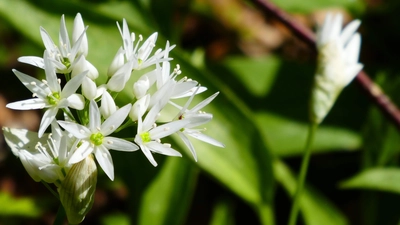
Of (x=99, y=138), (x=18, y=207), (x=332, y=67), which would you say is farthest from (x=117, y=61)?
(x=18, y=207)

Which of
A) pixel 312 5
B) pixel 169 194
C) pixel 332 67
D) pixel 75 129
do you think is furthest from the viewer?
pixel 312 5

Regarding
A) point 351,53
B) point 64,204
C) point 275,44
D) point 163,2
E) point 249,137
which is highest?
point 275,44

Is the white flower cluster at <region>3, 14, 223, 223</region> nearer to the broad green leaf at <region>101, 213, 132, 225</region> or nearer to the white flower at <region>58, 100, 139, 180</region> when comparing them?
the white flower at <region>58, 100, 139, 180</region>

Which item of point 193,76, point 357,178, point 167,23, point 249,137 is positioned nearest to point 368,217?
point 357,178

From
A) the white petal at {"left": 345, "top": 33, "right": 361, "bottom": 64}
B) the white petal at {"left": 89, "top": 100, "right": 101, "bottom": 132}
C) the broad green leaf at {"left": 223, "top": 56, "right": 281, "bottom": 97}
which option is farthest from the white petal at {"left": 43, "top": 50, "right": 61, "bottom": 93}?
the broad green leaf at {"left": 223, "top": 56, "right": 281, "bottom": 97}

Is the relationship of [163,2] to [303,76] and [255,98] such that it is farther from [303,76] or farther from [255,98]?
[303,76]

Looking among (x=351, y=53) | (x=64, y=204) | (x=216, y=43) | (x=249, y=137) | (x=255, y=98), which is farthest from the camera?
(x=216, y=43)

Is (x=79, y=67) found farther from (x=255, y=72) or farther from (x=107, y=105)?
(x=255, y=72)
